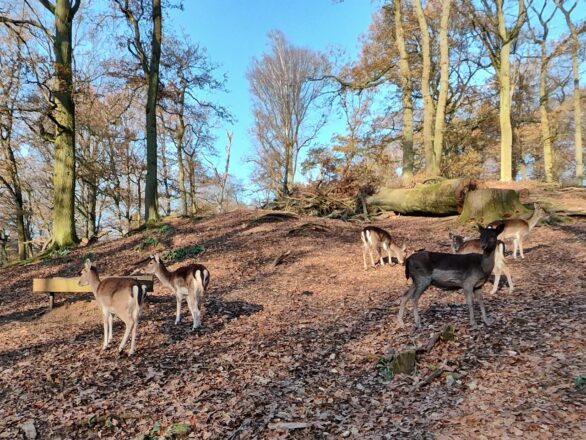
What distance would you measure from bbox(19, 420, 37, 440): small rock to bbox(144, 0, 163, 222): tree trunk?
49.4ft

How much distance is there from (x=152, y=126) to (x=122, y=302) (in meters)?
14.5

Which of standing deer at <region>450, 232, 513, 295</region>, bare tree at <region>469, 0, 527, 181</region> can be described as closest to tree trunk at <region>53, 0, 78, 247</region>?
standing deer at <region>450, 232, 513, 295</region>

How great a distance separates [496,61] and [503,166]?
663 centimetres

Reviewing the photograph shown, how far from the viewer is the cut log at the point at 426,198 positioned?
49.9 ft

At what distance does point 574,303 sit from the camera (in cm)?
686

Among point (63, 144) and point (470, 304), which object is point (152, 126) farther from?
point (470, 304)

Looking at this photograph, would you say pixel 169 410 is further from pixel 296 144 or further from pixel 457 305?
pixel 296 144

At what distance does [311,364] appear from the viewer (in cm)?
612

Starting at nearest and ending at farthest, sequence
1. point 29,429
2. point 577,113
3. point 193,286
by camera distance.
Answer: point 29,429 → point 193,286 → point 577,113

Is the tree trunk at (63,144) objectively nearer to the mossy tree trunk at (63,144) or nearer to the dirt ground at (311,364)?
the mossy tree trunk at (63,144)

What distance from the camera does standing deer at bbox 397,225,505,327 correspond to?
6.60 metres

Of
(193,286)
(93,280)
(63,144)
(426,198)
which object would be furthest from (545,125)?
(93,280)

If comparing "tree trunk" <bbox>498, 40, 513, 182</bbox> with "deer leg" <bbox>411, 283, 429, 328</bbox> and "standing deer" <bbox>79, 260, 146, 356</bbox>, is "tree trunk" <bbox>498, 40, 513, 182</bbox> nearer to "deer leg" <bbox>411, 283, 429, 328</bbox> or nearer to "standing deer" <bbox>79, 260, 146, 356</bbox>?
"deer leg" <bbox>411, 283, 429, 328</bbox>

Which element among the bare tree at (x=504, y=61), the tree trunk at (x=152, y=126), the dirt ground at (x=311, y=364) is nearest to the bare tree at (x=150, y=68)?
the tree trunk at (x=152, y=126)
